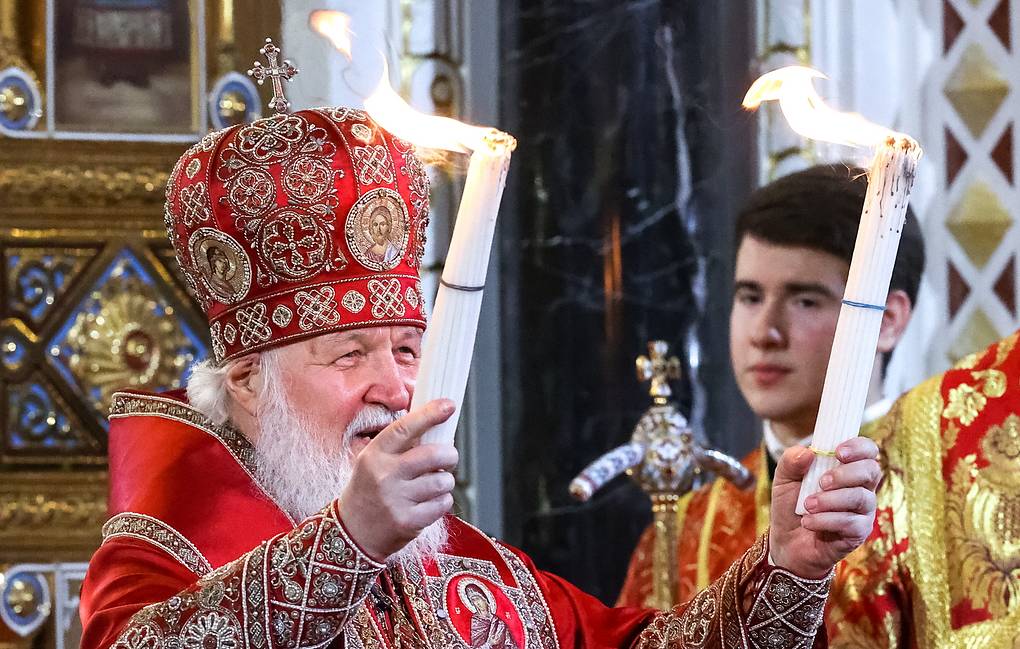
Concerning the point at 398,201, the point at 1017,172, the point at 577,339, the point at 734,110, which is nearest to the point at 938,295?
the point at 1017,172

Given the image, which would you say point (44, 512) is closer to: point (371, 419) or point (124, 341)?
point (124, 341)

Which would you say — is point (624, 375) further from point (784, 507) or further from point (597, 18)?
point (784, 507)

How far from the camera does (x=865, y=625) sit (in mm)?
2994

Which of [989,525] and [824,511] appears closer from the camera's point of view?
[824,511]

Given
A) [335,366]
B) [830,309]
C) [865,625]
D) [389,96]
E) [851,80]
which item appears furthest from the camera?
[851,80]

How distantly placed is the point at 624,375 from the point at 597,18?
85 cm

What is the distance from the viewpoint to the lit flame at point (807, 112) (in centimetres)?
219

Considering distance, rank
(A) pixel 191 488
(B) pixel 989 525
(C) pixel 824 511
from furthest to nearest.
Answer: (B) pixel 989 525, (A) pixel 191 488, (C) pixel 824 511

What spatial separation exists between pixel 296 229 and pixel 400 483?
0.80 metres

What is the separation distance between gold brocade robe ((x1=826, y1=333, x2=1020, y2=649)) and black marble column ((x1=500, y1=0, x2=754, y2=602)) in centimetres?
112

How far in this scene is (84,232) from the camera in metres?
3.98

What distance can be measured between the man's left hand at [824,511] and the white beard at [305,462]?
0.58 m

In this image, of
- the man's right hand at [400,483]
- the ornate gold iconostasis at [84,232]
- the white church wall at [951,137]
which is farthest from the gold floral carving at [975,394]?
the ornate gold iconostasis at [84,232]

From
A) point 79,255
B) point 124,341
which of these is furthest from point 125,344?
point 79,255
